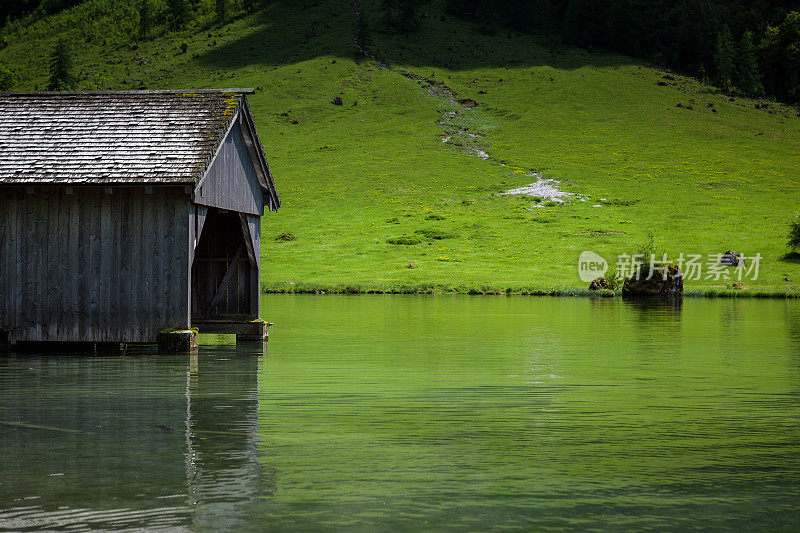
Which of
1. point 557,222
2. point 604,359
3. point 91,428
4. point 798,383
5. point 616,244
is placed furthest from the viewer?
point 557,222

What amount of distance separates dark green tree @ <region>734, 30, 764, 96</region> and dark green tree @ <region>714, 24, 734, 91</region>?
1.59m

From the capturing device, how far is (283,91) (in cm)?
17400

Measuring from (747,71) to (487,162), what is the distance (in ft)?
272

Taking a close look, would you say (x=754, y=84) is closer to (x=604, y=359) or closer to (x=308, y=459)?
(x=604, y=359)

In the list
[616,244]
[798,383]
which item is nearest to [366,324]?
[798,383]

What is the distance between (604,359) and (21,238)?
1516cm

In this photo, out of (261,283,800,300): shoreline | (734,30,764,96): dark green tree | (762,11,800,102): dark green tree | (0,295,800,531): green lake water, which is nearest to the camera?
(0,295,800,531): green lake water

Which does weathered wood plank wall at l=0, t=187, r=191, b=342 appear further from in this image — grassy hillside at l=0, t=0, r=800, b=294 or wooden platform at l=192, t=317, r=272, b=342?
grassy hillside at l=0, t=0, r=800, b=294

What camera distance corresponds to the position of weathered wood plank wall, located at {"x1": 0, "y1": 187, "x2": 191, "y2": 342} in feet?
77.5

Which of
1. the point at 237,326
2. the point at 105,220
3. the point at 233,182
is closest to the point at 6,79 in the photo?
the point at 237,326

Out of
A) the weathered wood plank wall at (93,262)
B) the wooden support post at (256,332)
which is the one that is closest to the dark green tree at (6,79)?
the wooden support post at (256,332)

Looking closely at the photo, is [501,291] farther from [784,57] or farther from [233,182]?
[784,57]

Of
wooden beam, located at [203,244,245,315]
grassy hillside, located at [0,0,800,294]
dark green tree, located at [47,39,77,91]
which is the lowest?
wooden beam, located at [203,244,245,315]

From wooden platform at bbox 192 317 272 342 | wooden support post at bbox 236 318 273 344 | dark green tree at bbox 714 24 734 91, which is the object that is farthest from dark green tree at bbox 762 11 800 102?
wooden platform at bbox 192 317 272 342
